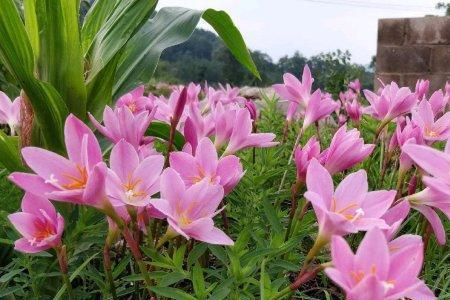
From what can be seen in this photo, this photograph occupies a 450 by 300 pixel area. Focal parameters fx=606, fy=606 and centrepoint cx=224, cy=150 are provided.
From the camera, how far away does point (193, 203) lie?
724mm

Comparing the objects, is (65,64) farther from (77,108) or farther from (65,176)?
(65,176)

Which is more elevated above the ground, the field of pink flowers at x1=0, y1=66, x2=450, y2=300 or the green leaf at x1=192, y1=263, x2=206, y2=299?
the field of pink flowers at x1=0, y1=66, x2=450, y2=300

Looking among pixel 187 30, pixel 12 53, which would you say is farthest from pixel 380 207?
pixel 187 30

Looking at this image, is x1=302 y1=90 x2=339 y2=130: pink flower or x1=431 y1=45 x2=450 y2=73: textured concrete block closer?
x1=302 y1=90 x2=339 y2=130: pink flower

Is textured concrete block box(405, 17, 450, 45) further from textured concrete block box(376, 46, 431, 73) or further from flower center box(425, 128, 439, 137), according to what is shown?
flower center box(425, 128, 439, 137)

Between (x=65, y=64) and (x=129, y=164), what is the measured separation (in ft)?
2.13

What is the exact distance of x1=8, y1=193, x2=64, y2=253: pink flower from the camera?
785mm

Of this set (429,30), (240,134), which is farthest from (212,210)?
(429,30)

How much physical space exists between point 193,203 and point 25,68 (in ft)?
2.30

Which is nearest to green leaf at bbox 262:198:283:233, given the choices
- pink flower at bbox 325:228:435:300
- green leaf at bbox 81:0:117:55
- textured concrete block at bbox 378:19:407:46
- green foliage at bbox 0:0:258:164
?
pink flower at bbox 325:228:435:300

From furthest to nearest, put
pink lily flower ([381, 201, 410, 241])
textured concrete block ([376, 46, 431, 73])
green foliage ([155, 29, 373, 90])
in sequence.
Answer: green foliage ([155, 29, 373, 90])
textured concrete block ([376, 46, 431, 73])
pink lily flower ([381, 201, 410, 241])

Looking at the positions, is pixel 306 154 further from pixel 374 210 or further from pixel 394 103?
pixel 394 103

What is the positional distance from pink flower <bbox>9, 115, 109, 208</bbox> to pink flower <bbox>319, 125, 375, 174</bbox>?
34cm

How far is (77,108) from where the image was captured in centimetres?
137
